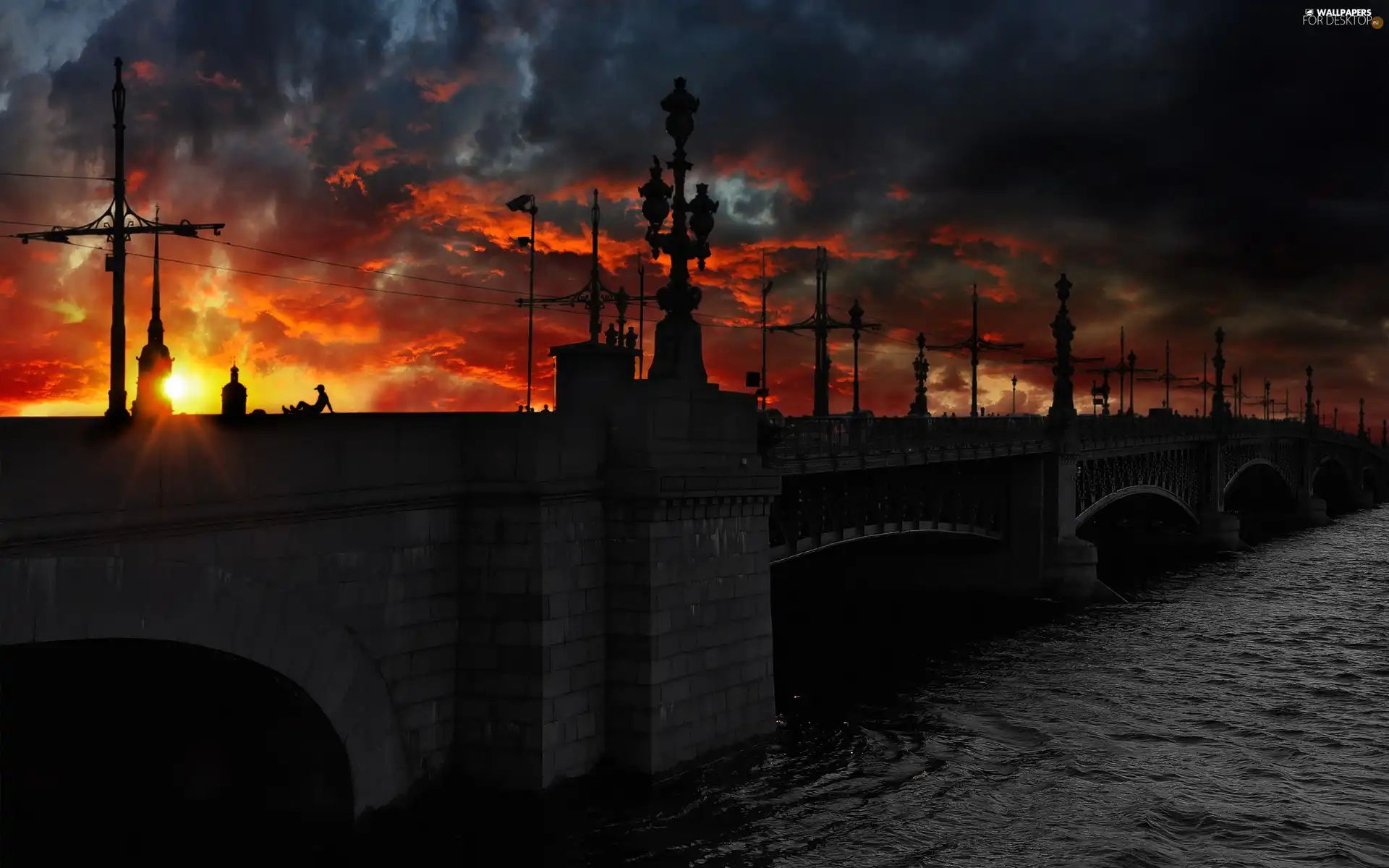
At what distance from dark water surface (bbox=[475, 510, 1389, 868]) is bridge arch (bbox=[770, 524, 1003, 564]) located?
3.51 metres

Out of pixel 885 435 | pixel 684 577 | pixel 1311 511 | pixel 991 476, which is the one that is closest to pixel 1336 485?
pixel 1311 511

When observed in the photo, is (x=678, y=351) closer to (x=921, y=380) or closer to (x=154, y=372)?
(x=154, y=372)

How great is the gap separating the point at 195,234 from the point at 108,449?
13890mm

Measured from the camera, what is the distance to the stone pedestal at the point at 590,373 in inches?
752

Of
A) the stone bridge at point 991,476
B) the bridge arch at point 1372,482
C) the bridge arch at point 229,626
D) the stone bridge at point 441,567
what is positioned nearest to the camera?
the bridge arch at point 229,626

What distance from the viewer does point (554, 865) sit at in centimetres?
1583

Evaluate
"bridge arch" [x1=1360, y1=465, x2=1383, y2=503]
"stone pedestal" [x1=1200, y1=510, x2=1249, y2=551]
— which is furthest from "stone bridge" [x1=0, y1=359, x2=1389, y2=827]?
"bridge arch" [x1=1360, y1=465, x2=1383, y2=503]

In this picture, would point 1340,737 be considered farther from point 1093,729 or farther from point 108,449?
point 108,449

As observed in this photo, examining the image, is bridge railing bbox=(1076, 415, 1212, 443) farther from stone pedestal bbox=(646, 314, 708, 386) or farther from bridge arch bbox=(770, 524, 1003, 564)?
stone pedestal bbox=(646, 314, 708, 386)

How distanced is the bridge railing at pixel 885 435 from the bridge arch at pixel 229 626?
33.3ft

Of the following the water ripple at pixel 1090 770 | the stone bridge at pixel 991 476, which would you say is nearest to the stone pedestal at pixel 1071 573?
the stone bridge at pixel 991 476

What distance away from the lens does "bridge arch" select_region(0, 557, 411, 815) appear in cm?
1157

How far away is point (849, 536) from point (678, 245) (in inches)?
581

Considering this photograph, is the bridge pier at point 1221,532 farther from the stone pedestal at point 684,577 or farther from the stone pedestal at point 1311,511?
the stone pedestal at point 684,577
